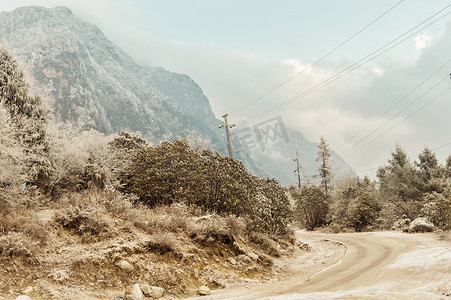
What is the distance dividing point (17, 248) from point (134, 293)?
376 centimetres

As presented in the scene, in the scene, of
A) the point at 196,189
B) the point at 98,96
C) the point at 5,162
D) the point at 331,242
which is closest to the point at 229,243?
the point at 196,189

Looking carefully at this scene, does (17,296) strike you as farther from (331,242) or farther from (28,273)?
(331,242)

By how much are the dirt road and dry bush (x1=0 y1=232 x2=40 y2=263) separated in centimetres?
580

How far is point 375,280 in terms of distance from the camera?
11445 millimetres

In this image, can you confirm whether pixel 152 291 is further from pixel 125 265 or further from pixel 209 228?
pixel 209 228

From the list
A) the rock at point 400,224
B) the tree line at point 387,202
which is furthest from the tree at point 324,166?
the rock at point 400,224

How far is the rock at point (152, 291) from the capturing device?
927cm

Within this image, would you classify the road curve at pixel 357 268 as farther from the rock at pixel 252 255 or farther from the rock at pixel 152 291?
the rock at pixel 152 291

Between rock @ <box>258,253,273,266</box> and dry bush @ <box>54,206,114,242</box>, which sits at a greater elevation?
dry bush @ <box>54,206,114,242</box>

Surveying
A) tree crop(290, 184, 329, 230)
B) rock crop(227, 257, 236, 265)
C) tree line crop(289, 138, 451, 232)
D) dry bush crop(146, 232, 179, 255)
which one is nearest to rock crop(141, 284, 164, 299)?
dry bush crop(146, 232, 179, 255)

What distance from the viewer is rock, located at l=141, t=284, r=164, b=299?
9.27 meters

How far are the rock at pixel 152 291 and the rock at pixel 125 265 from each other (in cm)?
103

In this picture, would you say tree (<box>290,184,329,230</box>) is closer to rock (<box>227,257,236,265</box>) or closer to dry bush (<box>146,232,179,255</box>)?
rock (<box>227,257,236,265</box>)

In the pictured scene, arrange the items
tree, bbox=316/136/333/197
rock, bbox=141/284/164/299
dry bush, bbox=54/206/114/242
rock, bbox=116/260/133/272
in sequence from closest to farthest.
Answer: rock, bbox=141/284/164/299 → rock, bbox=116/260/133/272 → dry bush, bbox=54/206/114/242 → tree, bbox=316/136/333/197
